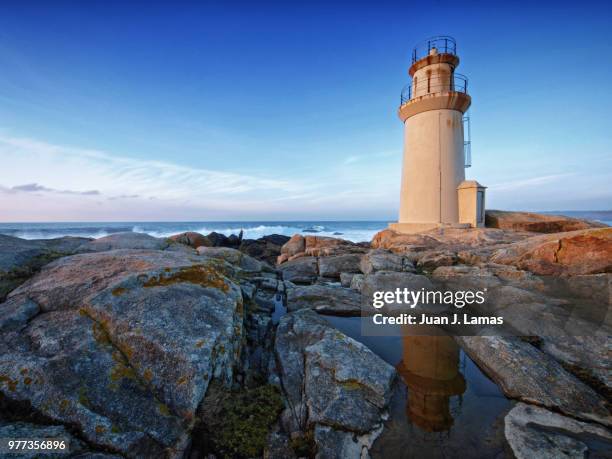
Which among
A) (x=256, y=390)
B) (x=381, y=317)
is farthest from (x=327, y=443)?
(x=381, y=317)

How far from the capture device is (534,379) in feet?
13.8

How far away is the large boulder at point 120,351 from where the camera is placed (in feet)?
9.53

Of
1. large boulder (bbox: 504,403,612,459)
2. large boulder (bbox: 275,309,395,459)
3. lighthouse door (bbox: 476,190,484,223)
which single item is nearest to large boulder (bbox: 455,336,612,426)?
large boulder (bbox: 504,403,612,459)

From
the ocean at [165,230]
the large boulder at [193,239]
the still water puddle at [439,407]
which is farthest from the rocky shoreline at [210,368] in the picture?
the ocean at [165,230]

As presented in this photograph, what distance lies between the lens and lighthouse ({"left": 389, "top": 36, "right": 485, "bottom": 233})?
57.4 feet

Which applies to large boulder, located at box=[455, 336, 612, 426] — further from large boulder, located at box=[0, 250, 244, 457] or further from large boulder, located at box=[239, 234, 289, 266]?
large boulder, located at box=[239, 234, 289, 266]

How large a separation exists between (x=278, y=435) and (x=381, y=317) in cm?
454

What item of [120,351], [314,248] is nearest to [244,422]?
[120,351]

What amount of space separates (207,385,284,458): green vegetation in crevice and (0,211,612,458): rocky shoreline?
0.05ft

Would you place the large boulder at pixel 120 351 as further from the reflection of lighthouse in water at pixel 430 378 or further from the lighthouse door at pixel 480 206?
the lighthouse door at pixel 480 206

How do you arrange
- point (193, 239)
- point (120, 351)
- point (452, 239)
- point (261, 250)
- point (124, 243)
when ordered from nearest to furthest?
point (120, 351)
point (124, 243)
point (452, 239)
point (193, 239)
point (261, 250)

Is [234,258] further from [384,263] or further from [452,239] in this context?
[452,239]

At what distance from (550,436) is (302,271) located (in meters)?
9.73

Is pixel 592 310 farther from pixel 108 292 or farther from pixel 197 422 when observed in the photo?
pixel 108 292
